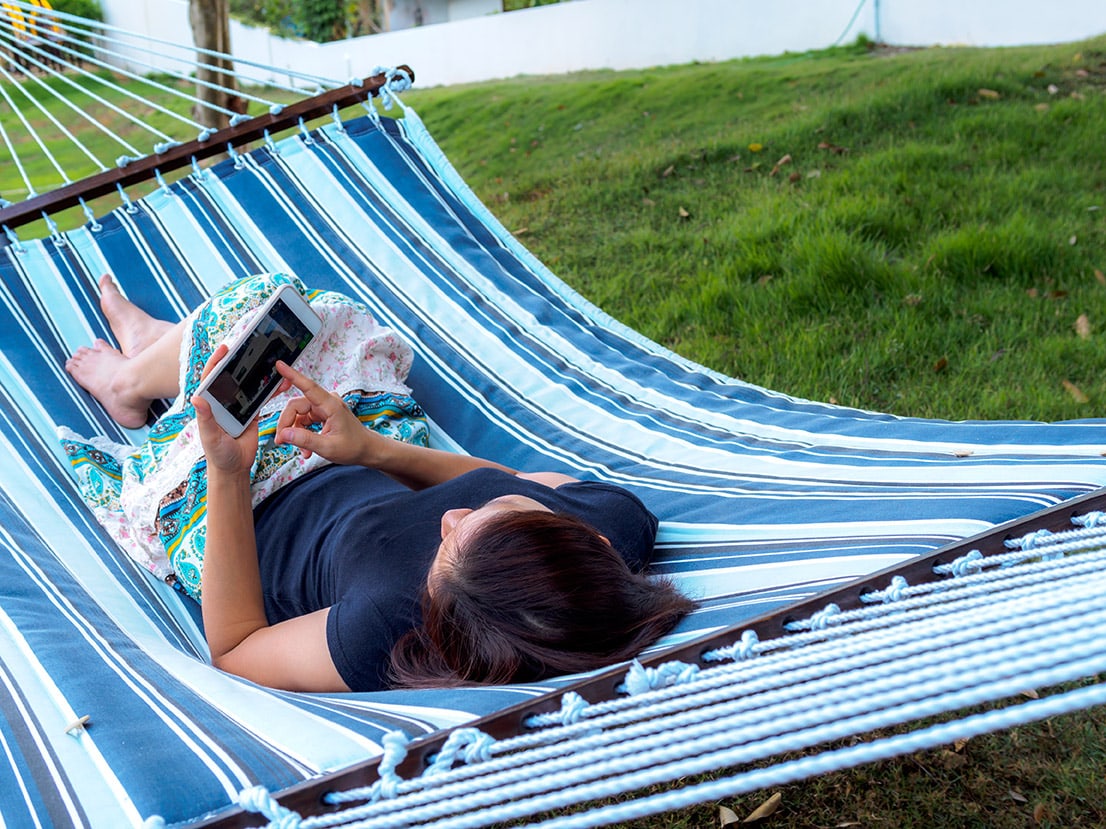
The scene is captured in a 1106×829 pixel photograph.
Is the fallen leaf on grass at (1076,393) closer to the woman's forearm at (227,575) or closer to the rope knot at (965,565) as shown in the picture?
the rope knot at (965,565)

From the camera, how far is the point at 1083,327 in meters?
2.80

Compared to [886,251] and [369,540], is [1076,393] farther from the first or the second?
[369,540]

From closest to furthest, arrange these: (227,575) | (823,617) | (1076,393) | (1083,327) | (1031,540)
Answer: (823,617) < (1031,540) < (227,575) < (1076,393) < (1083,327)

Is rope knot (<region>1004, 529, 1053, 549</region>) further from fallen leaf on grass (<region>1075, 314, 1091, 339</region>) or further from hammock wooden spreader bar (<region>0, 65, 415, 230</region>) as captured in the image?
hammock wooden spreader bar (<region>0, 65, 415, 230</region>)

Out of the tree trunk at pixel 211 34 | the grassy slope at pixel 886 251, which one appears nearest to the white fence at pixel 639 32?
the grassy slope at pixel 886 251

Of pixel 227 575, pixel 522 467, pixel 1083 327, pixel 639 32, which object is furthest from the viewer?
pixel 639 32

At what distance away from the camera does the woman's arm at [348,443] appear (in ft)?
5.06

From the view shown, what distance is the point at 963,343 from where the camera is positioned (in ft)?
9.18

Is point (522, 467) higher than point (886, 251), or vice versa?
point (886, 251)

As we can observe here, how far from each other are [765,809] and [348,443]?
0.86m

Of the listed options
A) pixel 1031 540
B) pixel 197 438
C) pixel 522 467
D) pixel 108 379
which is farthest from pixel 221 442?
pixel 1031 540

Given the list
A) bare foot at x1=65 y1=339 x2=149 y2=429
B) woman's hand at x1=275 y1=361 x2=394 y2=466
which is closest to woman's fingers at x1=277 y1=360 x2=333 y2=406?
woman's hand at x1=275 y1=361 x2=394 y2=466

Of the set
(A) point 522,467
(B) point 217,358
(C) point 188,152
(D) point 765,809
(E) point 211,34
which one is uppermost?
(E) point 211,34

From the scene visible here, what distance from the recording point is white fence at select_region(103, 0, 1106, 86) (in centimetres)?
769
